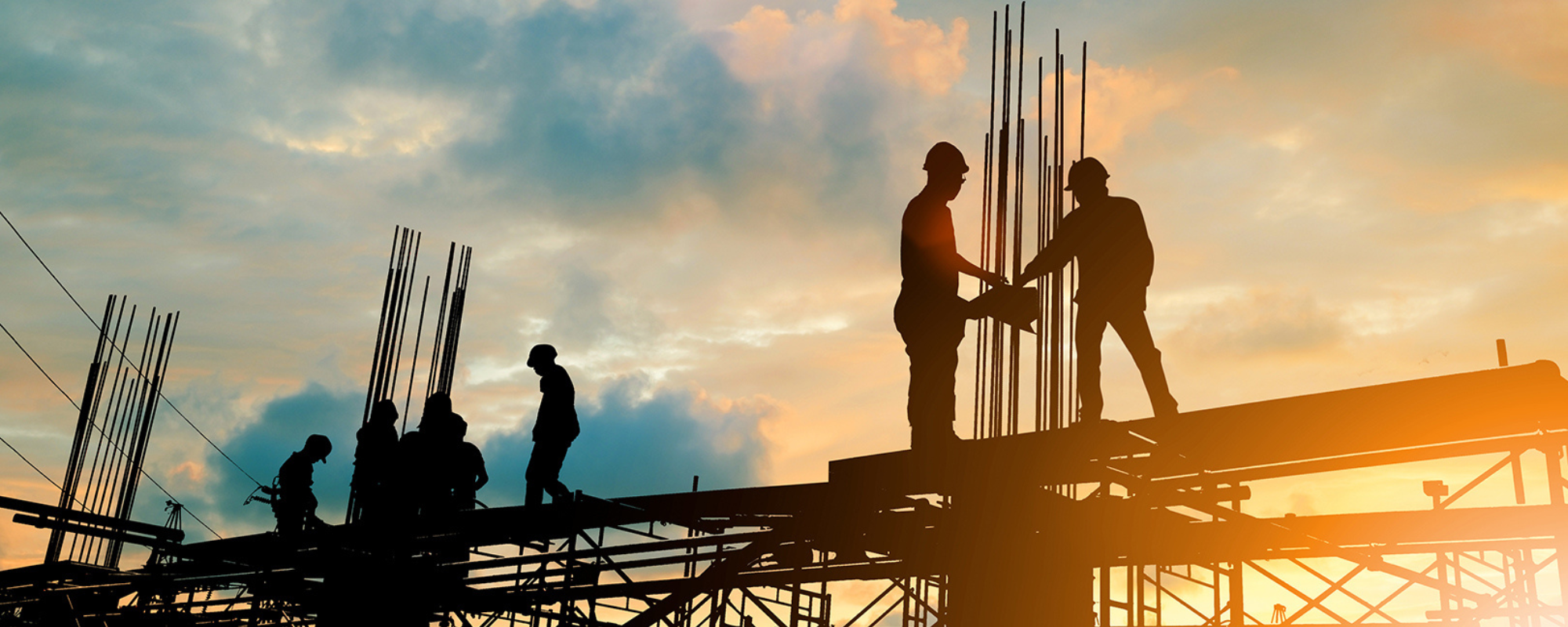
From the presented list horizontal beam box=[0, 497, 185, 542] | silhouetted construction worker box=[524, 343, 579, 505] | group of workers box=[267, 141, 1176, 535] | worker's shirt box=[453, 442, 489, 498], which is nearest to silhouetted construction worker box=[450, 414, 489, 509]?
worker's shirt box=[453, 442, 489, 498]

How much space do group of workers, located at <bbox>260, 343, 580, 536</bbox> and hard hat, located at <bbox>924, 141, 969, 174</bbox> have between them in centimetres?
513

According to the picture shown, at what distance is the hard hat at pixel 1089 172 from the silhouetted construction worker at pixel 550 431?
222 inches

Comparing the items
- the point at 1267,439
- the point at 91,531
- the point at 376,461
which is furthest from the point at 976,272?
the point at 91,531

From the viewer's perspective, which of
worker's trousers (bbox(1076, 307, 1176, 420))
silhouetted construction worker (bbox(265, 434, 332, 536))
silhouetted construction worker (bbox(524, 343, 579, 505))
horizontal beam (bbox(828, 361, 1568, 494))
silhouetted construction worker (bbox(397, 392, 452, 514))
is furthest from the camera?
silhouetted construction worker (bbox(265, 434, 332, 536))

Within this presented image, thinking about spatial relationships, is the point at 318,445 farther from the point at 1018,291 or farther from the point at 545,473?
the point at 1018,291

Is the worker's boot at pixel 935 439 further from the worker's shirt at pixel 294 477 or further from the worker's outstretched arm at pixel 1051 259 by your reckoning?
the worker's shirt at pixel 294 477

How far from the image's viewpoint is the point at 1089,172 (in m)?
7.31

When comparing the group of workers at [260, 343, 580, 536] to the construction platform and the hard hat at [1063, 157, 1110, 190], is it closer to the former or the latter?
the construction platform

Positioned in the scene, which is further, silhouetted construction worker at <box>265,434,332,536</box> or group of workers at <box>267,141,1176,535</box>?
silhouetted construction worker at <box>265,434,332,536</box>

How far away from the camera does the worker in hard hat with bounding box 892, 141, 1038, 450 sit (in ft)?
23.9

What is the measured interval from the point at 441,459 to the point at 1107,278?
25.4ft

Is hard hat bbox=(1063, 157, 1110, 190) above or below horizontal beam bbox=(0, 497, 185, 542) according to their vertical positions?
above

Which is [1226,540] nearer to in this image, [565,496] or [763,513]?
[763,513]

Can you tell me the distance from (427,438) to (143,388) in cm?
1866
